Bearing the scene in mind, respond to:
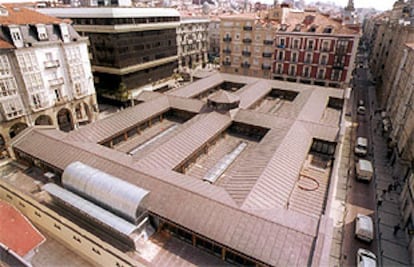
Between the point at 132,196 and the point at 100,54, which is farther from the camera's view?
the point at 100,54

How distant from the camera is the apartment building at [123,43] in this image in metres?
56.7

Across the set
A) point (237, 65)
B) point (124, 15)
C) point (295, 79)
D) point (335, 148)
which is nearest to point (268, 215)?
point (335, 148)

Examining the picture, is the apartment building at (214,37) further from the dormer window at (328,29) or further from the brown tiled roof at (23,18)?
the brown tiled roof at (23,18)

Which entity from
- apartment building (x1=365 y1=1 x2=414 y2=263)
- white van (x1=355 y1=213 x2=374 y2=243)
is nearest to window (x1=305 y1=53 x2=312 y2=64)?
apartment building (x1=365 y1=1 x2=414 y2=263)

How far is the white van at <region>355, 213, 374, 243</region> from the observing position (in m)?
28.9

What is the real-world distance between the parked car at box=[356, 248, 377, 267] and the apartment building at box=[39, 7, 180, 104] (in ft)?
175

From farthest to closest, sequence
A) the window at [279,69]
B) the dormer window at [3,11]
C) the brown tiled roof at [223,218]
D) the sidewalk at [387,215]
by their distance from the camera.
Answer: the window at [279,69]
the dormer window at [3,11]
the sidewalk at [387,215]
the brown tiled roof at [223,218]

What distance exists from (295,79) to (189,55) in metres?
43.8

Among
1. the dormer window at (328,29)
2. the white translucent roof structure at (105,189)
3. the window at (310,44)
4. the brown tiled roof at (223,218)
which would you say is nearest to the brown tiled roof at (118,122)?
the brown tiled roof at (223,218)

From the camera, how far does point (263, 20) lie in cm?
7738

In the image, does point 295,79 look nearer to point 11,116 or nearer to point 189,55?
point 189,55

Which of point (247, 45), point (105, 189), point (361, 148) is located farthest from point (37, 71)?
point (361, 148)

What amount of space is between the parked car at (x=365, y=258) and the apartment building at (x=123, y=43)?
5323cm

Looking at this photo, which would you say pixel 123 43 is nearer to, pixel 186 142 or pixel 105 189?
pixel 186 142
